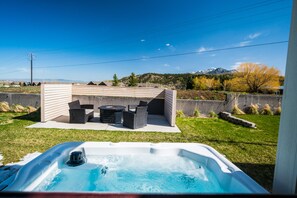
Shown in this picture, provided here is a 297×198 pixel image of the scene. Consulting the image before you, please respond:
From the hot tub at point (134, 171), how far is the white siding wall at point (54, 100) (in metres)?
4.11

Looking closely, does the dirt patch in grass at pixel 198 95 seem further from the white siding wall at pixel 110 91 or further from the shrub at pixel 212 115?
the white siding wall at pixel 110 91

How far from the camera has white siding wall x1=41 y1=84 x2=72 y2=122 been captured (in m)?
7.23

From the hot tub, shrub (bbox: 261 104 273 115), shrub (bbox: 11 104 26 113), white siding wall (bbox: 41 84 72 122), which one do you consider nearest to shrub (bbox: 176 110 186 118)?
the hot tub

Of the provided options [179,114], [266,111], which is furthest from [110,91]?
[266,111]

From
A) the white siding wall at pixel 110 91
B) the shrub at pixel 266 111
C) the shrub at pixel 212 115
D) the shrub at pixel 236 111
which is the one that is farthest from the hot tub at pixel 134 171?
the shrub at pixel 266 111

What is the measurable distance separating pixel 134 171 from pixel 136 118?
3.04 metres

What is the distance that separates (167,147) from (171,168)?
1.73 feet

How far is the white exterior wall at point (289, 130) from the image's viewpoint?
4.66 feet

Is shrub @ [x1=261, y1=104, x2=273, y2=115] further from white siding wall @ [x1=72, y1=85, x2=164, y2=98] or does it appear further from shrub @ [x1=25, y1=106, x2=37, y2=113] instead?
shrub @ [x1=25, y1=106, x2=37, y2=113]

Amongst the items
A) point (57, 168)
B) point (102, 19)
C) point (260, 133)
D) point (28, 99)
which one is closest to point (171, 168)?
point (57, 168)

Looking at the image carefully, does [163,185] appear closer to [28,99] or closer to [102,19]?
[28,99]

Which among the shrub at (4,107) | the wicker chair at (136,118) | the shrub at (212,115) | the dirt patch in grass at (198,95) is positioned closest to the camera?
the wicker chair at (136,118)

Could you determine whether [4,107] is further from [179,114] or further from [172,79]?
[172,79]

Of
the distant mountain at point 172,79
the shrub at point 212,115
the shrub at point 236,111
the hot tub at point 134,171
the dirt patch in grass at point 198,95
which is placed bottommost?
the hot tub at point 134,171
